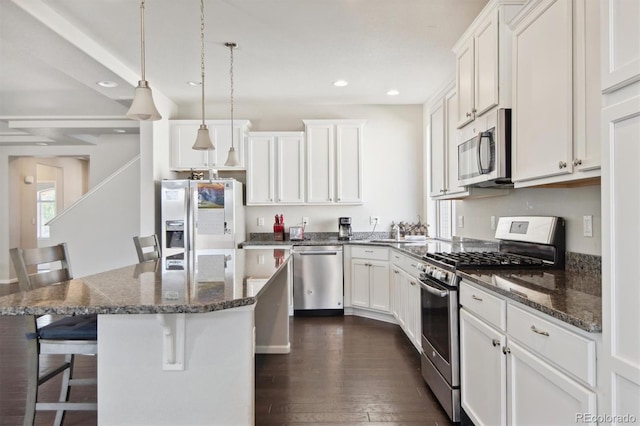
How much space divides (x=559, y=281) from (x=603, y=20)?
1.18 metres

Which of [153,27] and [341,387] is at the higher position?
[153,27]

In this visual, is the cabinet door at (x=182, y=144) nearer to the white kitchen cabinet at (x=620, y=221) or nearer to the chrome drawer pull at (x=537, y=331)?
the chrome drawer pull at (x=537, y=331)

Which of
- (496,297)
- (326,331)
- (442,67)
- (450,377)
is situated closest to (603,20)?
(496,297)

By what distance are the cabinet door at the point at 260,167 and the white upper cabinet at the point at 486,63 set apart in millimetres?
2653

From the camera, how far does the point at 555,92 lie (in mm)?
1761

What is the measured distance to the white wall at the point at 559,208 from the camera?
1958 mm

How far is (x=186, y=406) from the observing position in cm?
155

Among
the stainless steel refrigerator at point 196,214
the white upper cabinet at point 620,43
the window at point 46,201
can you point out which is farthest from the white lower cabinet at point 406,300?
the window at point 46,201

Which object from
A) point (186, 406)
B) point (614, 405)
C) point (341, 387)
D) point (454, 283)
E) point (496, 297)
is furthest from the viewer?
point (341, 387)

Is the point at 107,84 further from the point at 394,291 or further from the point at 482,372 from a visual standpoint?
the point at 482,372

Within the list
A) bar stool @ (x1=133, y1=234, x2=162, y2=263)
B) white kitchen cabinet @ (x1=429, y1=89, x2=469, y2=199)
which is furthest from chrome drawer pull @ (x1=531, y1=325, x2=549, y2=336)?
bar stool @ (x1=133, y1=234, x2=162, y2=263)

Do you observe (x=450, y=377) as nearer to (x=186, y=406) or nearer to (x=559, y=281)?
(x=559, y=281)

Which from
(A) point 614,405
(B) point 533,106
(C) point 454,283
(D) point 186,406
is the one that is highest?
(B) point 533,106

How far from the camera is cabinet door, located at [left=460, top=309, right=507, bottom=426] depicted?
1697 mm
